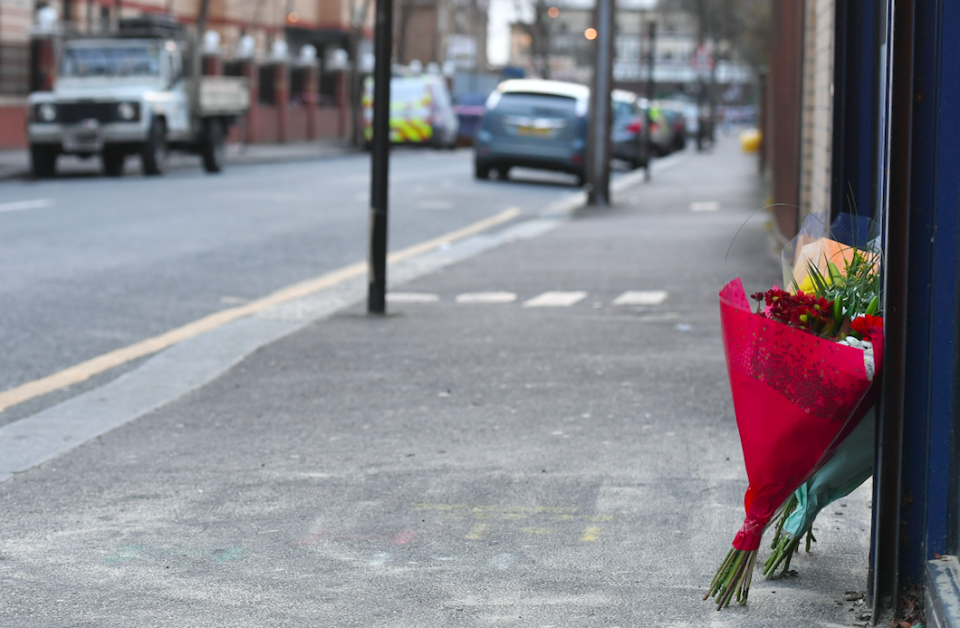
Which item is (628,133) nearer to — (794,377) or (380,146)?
(380,146)

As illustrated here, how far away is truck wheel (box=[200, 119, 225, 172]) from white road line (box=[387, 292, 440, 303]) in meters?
16.9

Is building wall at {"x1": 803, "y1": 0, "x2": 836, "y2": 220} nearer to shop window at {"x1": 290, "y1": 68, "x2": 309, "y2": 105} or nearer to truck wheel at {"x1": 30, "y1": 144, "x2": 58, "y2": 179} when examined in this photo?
truck wheel at {"x1": 30, "y1": 144, "x2": 58, "y2": 179}

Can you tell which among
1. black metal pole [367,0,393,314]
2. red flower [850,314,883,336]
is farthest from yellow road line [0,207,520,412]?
red flower [850,314,883,336]

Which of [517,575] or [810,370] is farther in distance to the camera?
[517,575]

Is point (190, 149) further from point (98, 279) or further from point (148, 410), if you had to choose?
point (148, 410)

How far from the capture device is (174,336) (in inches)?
299

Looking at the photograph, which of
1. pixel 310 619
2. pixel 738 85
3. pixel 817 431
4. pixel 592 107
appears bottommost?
pixel 310 619

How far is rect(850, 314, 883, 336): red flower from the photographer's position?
3082mm

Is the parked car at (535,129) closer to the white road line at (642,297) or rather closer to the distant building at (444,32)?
the white road line at (642,297)

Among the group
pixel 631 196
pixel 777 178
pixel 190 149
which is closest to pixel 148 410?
pixel 777 178

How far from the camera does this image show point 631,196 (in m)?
20.8

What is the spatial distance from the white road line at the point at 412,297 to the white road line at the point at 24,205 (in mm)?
7311

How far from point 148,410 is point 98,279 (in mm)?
4432

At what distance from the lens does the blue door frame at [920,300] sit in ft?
9.36
